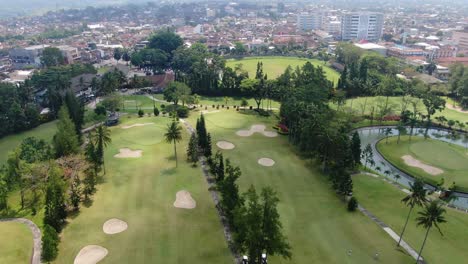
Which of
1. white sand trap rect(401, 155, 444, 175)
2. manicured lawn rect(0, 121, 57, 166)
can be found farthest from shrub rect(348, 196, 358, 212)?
manicured lawn rect(0, 121, 57, 166)

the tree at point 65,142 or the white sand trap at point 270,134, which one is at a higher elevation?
the tree at point 65,142

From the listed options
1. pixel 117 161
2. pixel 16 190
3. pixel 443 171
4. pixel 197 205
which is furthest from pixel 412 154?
pixel 16 190

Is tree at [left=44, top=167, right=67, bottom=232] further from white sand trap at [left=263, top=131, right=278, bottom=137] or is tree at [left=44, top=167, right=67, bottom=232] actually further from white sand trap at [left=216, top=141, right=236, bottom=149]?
white sand trap at [left=263, top=131, right=278, bottom=137]

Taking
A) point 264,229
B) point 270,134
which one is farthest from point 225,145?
point 264,229

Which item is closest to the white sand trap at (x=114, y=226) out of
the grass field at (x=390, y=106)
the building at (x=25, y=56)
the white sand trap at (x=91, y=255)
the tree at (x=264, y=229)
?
the white sand trap at (x=91, y=255)

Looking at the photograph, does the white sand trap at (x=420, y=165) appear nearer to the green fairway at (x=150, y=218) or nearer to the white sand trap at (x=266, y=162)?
the white sand trap at (x=266, y=162)

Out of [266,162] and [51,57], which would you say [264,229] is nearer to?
[266,162]

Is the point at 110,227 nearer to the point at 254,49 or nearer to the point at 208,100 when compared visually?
the point at 208,100
